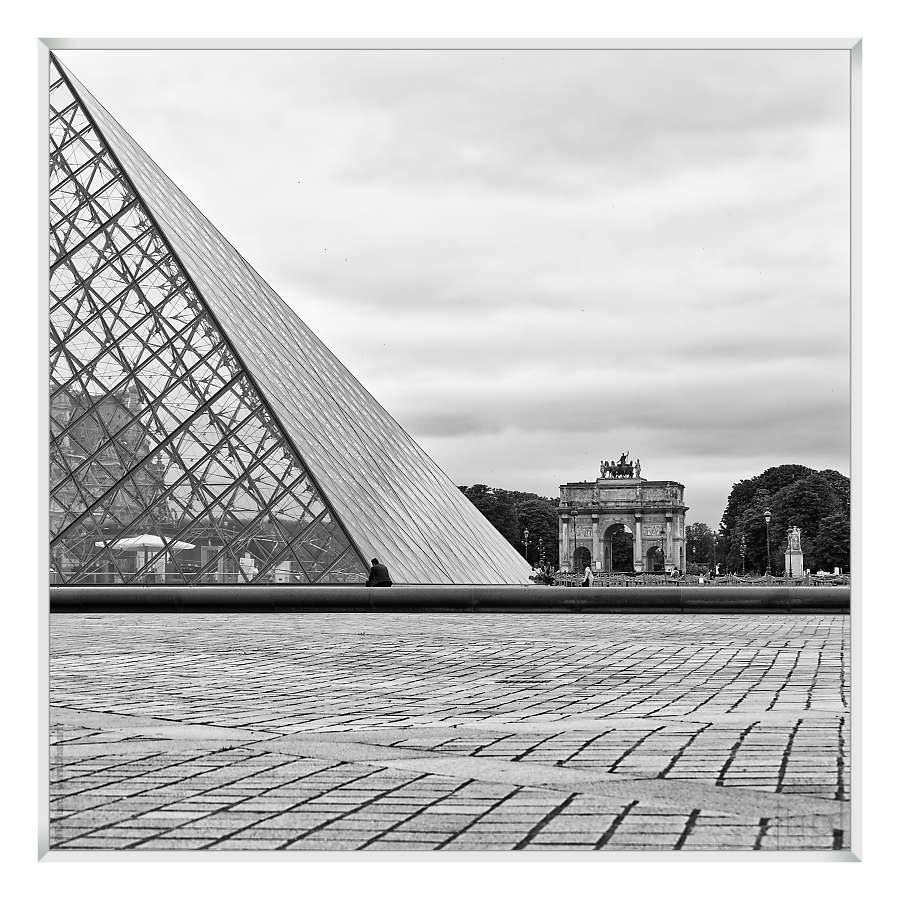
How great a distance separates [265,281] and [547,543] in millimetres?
76228

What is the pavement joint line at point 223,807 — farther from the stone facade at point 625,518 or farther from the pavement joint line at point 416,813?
the stone facade at point 625,518

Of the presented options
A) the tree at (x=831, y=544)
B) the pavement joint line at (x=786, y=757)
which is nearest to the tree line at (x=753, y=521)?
the tree at (x=831, y=544)

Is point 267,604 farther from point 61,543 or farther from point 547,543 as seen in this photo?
point 547,543

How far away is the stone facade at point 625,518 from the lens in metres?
93.8

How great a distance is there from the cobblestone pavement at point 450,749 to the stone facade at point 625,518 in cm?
8318

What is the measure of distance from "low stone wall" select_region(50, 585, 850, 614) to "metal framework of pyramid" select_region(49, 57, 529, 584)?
2.08m

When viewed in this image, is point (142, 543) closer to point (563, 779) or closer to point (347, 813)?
point (563, 779)

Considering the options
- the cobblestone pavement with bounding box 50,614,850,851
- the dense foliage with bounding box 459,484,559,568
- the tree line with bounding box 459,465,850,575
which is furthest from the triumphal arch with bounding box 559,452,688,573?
the cobblestone pavement with bounding box 50,614,850,851

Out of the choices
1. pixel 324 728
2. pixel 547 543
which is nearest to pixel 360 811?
pixel 324 728

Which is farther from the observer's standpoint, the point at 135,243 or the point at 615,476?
the point at 615,476

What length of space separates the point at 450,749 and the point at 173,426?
59.5 ft

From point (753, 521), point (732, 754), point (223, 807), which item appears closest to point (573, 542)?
point (753, 521)
